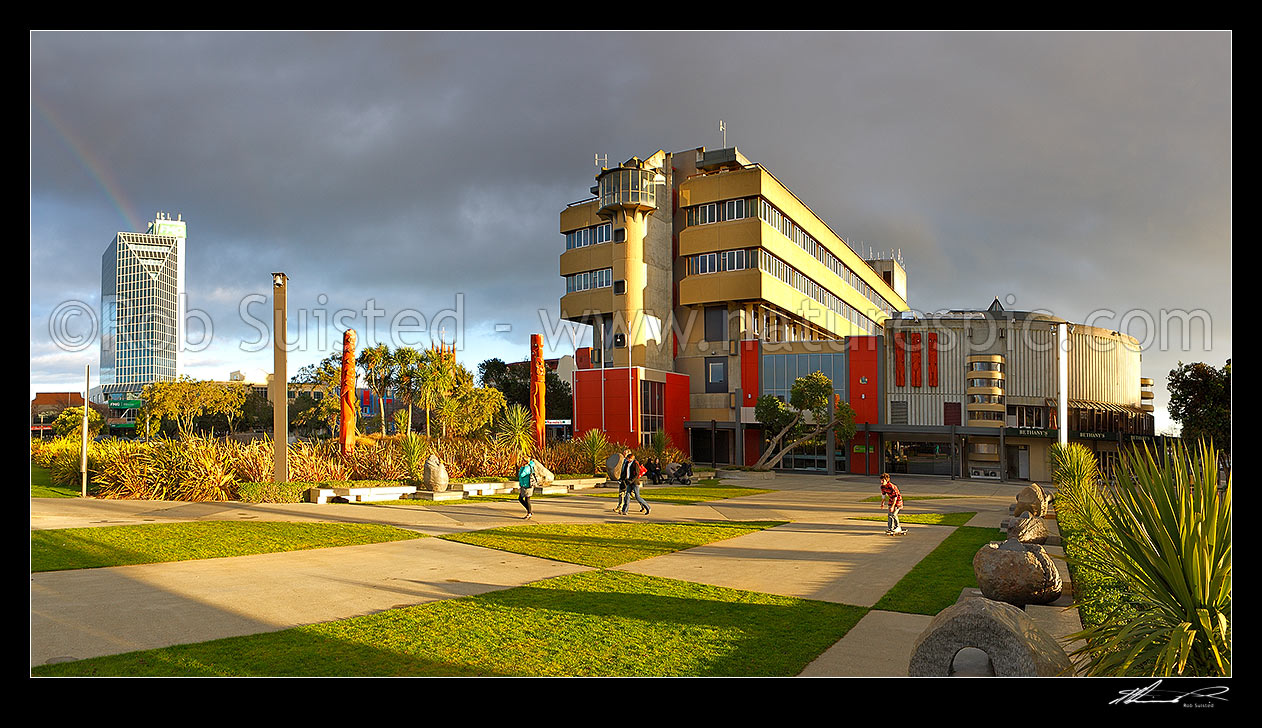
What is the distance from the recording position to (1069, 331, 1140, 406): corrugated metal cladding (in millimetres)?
48066

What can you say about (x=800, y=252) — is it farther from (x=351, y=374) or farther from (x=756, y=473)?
(x=351, y=374)

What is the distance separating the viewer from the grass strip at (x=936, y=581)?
10.0m

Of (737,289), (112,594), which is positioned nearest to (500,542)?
(112,594)

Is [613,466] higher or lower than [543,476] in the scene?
lower

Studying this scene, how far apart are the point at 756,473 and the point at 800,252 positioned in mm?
27242

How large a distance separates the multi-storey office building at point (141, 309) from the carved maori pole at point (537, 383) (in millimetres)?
17082

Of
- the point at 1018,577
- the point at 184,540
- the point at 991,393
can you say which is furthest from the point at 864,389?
the point at 184,540

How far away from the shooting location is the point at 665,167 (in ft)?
205

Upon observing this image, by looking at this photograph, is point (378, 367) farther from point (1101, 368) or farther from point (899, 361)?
point (1101, 368)

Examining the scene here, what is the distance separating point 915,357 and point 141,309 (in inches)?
2350

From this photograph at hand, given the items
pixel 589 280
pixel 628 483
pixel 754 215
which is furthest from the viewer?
pixel 589 280

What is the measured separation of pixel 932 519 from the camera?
71.7 ft
